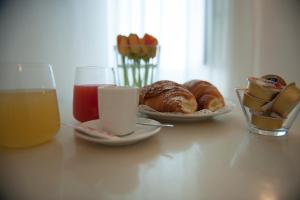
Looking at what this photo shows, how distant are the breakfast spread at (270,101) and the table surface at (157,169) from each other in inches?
1.9

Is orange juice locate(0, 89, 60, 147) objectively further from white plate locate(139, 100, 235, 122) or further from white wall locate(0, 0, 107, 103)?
white wall locate(0, 0, 107, 103)

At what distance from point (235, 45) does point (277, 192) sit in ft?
5.96

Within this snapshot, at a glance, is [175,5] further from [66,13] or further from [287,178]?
[287,178]

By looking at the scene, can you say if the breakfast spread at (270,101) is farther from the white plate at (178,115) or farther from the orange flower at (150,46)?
the orange flower at (150,46)

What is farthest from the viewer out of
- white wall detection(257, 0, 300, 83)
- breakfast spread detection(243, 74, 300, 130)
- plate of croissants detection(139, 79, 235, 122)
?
white wall detection(257, 0, 300, 83)

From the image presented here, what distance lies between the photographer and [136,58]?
3.16 ft

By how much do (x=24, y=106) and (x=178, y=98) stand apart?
1.29 feet

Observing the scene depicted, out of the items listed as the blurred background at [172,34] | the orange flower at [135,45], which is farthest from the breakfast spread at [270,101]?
the blurred background at [172,34]

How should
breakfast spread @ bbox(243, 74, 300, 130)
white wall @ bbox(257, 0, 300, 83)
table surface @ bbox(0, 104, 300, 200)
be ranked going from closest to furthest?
1. table surface @ bbox(0, 104, 300, 200)
2. breakfast spread @ bbox(243, 74, 300, 130)
3. white wall @ bbox(257, 0, 300, 83)

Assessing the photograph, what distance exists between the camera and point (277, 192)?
32cm

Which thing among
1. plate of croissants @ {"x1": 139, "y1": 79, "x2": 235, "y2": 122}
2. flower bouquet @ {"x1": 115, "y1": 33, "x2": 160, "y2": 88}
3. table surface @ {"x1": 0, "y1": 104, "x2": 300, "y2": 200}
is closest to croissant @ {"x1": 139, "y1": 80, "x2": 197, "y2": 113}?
plate of croissants @ {"x1": 139, "y1": 79, "x2": 235, "y2": 122}

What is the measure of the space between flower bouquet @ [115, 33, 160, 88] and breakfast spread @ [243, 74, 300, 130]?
1.58ft

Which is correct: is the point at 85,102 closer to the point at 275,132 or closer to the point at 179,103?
the point at 179,103

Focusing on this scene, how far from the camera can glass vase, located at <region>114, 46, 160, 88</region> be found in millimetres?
979
